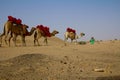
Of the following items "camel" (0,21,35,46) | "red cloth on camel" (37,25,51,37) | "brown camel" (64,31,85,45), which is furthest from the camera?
"brown camel" (64,31,85,45)

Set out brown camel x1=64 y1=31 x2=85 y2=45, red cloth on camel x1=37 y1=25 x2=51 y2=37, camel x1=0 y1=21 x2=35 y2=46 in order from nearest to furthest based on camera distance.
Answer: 1. camel x1=0 y1=21 x2=35 y2=46
2. red cloth on camel x1=37 y1=25 x2=51 y2=37
3. brown camel x1=64 y1=31 x2=85 y2=45

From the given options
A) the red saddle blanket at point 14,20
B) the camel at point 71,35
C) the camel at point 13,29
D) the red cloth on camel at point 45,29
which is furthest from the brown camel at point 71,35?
the red saddle blanket at point 14,20

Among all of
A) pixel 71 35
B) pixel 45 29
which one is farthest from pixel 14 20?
pixel 71 35

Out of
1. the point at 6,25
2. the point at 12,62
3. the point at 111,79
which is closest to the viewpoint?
the point at 111,79

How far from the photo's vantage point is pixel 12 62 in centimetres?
948

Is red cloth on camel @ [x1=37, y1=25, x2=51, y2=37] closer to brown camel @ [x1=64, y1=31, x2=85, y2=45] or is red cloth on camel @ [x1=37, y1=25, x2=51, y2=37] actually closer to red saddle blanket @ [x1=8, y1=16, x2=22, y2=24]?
red saddle blanket @ [x1=8, y1=16, x2=22, y2=24]

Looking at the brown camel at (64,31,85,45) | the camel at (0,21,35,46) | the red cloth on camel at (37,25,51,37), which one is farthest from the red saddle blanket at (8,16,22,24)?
Answer: the brown camel at (64,31,85,45)

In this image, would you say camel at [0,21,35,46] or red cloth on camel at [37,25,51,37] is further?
red cloth on camel at [37,25,51,37]

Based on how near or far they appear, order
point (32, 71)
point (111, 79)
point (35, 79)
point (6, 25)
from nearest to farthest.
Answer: point (35, 79), point (111, 79), point (32, 71), point (6, 25)

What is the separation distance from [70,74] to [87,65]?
212 cm

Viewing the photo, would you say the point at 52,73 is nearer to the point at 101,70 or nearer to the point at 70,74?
the point at 70,74

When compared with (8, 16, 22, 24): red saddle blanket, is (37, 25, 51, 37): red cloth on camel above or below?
below

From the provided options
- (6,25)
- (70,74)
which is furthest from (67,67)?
(6,25)

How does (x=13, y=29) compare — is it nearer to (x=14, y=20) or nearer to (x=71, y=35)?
(x=14, y=20)
